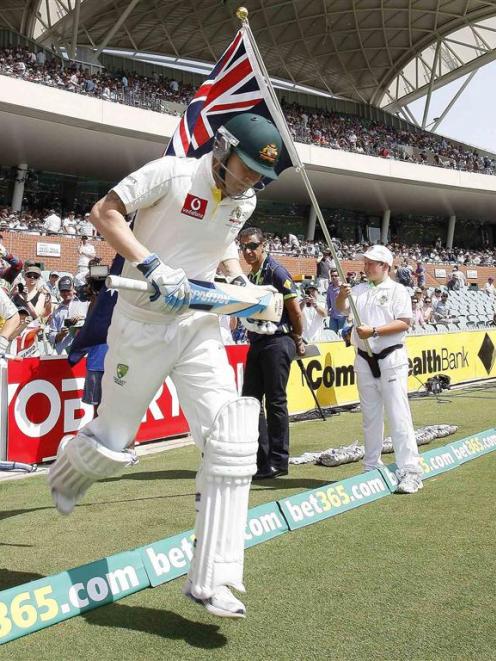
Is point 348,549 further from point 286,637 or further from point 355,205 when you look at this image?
point 355,205

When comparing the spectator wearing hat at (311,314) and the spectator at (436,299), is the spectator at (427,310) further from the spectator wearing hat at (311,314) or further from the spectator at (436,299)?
the spectator wearing hat at (311,314)

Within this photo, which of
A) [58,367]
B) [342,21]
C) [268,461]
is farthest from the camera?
[342,21]

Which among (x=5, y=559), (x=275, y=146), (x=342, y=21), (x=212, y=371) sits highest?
(x=342, y=21)

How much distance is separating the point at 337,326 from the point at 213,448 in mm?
13305

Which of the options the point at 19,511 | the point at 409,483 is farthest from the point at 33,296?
the point at 409,483

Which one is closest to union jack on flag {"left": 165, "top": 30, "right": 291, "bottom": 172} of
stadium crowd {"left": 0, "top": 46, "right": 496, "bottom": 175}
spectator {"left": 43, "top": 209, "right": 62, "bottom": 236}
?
spectator {"left": 43, "top": 209, "right": 62, "bottom": 236}

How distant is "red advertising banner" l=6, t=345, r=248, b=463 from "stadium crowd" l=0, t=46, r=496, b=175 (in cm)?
1989

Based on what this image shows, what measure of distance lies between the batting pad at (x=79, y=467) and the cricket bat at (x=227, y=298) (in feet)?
2.69

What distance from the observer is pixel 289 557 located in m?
3.69

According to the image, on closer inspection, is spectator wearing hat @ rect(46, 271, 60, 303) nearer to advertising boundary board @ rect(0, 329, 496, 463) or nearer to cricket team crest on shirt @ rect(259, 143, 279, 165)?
advertising boundary board @ rect(0, 329, 496, 463)

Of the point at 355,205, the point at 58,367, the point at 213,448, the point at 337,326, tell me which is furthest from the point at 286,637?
the point at 355,205

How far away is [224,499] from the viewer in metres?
2.88

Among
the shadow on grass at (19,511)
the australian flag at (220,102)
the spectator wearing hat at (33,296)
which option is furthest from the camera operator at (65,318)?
the shadow on grass at (19,511)

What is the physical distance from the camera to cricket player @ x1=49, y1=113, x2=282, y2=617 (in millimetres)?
2877
